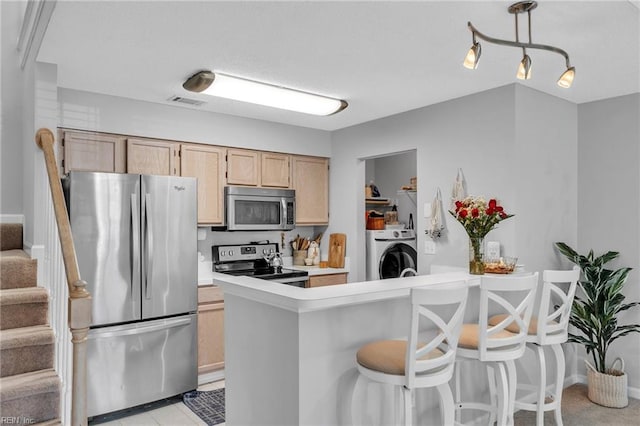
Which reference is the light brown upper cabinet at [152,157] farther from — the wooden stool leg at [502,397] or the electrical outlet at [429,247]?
the wooden stool leg at [502,397]

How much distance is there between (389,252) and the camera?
4941 mm

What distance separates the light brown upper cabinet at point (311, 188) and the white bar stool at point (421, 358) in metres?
2.88

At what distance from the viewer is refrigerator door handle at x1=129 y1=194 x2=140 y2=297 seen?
11.3 feet

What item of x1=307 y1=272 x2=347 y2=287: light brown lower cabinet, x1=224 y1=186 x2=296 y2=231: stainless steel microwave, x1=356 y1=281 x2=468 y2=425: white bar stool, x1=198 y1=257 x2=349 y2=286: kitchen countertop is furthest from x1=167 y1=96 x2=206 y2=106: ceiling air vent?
x1=356 y1=281 x2=468 y2=425: white bar stool

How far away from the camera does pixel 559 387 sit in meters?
2.79

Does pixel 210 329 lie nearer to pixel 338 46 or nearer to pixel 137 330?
pixel 137 330

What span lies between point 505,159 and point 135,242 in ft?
9.69

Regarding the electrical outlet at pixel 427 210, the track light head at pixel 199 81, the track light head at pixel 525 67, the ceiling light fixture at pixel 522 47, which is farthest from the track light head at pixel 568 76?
the track light head at pixel 199 81

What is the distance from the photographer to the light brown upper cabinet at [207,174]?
4133mm

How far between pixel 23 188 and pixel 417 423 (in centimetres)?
353

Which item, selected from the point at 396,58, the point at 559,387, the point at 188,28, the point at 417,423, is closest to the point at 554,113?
the point at 396,58

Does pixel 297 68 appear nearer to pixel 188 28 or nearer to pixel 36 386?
pixel 188 28

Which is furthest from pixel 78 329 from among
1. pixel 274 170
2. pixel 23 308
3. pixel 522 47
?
pixel 274 170

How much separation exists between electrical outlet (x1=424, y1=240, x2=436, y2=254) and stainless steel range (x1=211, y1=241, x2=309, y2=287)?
4.17ft
